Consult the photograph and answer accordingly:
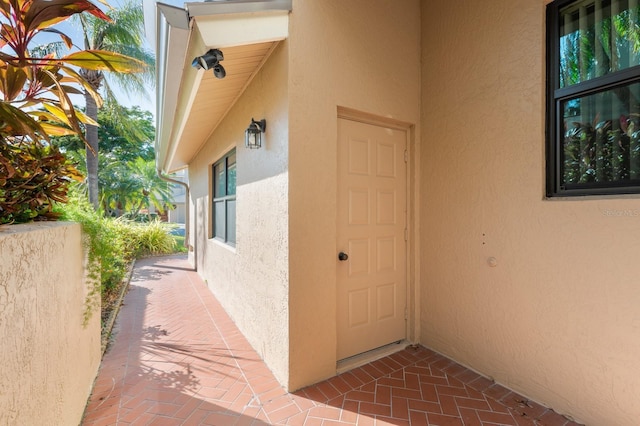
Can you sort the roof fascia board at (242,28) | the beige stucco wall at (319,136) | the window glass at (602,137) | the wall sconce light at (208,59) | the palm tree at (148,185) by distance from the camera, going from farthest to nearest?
the palm tree at (148,185) → the beige stucco wall at (319,136) → the wall sconce light at (208,59) → the roof fascia board at (242,28) → the window glass at (602,137)

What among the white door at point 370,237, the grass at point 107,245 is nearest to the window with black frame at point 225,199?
the grass at point 107,245

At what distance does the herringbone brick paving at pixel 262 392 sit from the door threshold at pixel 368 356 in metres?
0.07

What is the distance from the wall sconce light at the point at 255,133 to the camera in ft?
11.4

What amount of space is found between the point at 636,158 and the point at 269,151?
11.0 ft

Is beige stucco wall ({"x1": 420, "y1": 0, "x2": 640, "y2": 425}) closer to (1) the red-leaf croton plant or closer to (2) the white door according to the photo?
(2) the white door

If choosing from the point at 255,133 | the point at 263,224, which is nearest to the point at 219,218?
the point at 263,224

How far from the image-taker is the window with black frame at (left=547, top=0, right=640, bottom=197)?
2.36m

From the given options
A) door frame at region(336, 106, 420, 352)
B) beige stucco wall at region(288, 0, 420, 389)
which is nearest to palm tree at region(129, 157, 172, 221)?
beige stucco wall at region(288, 0, 420, 389)

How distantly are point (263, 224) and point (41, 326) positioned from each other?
84.2 inches

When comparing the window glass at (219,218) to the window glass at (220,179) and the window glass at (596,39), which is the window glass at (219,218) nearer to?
the window glass at (220,179)

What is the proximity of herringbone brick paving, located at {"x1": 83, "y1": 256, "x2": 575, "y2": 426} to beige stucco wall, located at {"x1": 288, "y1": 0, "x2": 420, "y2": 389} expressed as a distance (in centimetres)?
37

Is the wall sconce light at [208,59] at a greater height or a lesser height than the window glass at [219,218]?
greater

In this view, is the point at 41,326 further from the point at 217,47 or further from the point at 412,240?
the point at 412,240

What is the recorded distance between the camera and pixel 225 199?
597cm
